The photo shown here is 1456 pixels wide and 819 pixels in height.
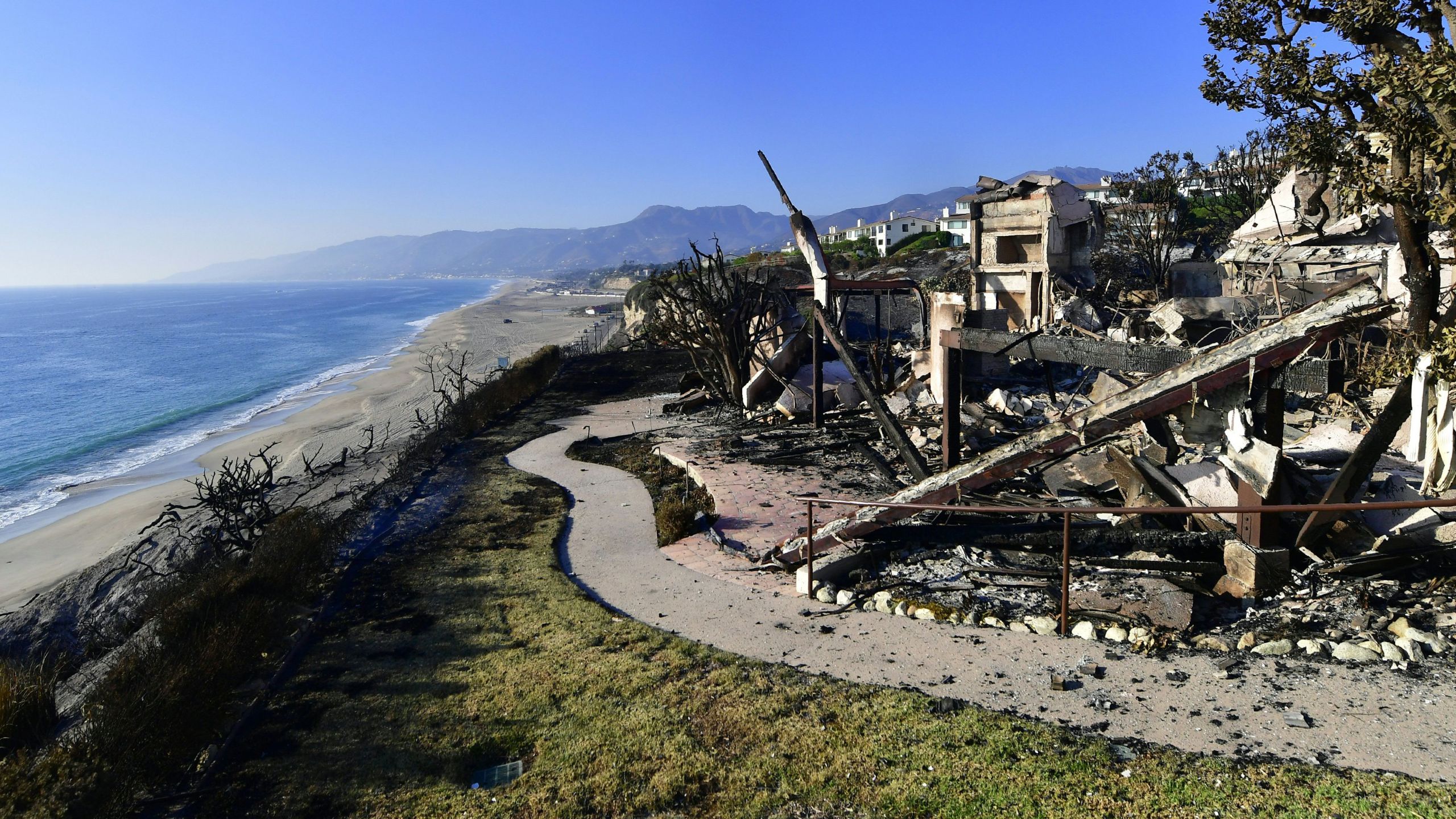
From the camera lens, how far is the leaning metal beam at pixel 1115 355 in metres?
8.22

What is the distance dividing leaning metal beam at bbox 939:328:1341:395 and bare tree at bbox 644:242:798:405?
437 inches

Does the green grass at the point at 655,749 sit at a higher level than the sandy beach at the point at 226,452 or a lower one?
higher

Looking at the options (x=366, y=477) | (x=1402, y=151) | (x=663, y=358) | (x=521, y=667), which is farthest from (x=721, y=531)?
(x=663, y=358)

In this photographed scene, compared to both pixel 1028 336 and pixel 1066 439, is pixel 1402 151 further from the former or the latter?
pixel 1028 336

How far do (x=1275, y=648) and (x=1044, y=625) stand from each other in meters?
1.67

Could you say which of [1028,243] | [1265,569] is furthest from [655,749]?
[1028,243]

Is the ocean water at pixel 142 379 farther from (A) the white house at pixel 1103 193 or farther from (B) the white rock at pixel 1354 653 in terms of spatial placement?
(A) the white house at pixel 1103 193

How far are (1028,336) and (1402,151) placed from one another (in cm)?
417

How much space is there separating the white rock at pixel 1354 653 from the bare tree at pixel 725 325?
15.0 m

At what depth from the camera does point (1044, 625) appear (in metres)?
7.26

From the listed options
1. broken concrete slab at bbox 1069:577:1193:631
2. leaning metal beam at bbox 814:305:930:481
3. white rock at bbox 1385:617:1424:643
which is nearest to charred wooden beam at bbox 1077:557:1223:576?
broken concrete slab at bbox 1069:577:1193:631

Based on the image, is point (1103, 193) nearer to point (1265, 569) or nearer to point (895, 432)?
point (895, 432)

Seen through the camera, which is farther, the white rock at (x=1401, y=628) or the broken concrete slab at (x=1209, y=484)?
the broken concrete slab at (x=1209, y=484)

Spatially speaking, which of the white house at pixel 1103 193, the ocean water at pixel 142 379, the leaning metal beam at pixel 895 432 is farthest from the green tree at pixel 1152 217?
the ocean water at pixel 142 379
